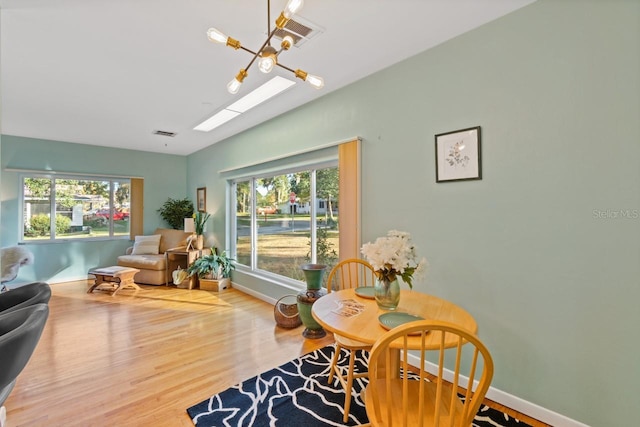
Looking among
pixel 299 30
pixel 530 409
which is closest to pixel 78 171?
pixel 299 30

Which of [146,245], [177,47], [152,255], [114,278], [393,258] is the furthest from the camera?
[146,245]

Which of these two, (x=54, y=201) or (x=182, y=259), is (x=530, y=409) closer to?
(x=182, y=259)

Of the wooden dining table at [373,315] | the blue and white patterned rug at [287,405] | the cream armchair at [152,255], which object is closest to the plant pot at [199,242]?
the cream armchair at [152,255]

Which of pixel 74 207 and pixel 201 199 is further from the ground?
pixel 201 199

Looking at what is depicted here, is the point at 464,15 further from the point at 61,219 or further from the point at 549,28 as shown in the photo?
the point at 61,219

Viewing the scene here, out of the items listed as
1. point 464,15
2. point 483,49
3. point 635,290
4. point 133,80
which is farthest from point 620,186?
point 133,80

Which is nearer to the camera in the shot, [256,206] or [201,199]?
[256,206]

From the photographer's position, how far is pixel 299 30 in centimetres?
200

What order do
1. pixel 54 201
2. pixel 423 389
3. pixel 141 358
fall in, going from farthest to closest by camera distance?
pixel 54 201, pixel 141 358, pixel 423 389

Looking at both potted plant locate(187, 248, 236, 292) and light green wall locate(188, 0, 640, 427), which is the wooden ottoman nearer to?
potted plant locate(187, 248, 236, 292)

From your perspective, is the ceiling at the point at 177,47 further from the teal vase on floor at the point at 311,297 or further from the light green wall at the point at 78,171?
the teal vase on floor at the point at 311,297

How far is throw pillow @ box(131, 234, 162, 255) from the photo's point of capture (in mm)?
5422

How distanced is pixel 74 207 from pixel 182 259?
7.47 ft

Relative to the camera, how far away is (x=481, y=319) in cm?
201
